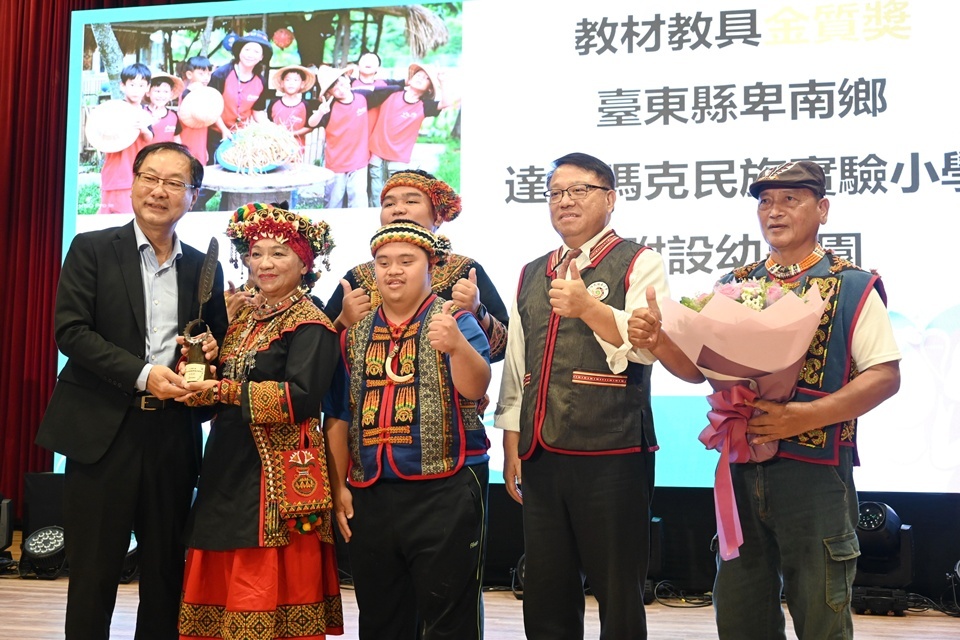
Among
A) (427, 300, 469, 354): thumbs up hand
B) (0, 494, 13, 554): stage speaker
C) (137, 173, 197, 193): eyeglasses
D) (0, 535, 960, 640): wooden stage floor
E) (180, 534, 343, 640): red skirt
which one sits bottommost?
(0, 535, 960, 640): wooden stage floor

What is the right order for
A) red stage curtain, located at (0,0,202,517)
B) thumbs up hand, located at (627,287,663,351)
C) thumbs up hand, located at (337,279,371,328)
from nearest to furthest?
thumbs up hand, located at (627,287,663,351)
thumbs up hand, located at (337,279,371,328)
red stage curtain, located at (0,0,202,517)

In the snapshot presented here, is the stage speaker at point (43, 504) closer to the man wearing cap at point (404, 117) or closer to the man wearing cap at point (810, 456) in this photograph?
the man wearing cap at point (404, 117)

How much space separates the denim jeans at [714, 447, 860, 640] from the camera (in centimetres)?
230

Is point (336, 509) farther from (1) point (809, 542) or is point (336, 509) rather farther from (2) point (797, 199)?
(2) point (797, 199)

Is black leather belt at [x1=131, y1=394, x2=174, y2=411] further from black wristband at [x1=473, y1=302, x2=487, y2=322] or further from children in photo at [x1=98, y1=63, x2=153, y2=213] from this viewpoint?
children in photo at [x1=98, y1=63, x2=153, y2=213]

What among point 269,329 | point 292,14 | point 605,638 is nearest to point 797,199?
point 605,638

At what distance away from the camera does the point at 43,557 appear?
192 inches

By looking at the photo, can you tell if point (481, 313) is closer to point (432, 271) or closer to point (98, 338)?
Answer: point (432, 271)

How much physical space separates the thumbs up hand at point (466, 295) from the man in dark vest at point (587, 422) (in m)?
0.16

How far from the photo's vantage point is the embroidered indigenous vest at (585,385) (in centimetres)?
248

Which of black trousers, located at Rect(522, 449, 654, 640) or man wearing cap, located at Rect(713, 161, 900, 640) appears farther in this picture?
black trousers, located at Rect(522, 449, 654, 640)

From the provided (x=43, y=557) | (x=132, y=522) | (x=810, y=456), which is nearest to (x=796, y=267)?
(x=810, y=456)

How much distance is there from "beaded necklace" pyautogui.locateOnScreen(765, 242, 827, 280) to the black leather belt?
1.69 metres

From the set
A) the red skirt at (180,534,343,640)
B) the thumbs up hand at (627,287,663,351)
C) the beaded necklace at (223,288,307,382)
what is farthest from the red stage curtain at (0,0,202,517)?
the thumbs up hand at (627,287,663,351)
